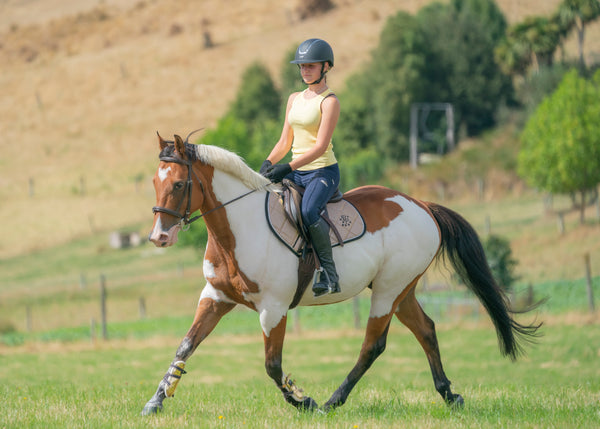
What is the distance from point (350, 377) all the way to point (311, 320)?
25702mm

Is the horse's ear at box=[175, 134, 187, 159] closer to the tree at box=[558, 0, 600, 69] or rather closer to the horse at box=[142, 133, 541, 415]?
the horse at box=[142, 133, 541, 415]

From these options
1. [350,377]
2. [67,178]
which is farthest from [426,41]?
[350,377]

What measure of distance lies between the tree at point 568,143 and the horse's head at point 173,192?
1680 inches

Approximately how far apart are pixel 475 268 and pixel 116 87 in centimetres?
10541

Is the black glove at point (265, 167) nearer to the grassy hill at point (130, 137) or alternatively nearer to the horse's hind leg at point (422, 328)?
the horse's hind leg at point (422, 328)

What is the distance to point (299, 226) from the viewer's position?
767 centimetres

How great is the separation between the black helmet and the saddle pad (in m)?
1.39

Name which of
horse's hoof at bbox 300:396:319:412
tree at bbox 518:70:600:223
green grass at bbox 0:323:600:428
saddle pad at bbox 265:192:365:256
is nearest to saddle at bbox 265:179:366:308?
saddle pad at bbox 265:192:365:256

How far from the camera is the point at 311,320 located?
3369 centimetres

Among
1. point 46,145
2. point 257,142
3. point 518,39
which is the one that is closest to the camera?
point 257,142

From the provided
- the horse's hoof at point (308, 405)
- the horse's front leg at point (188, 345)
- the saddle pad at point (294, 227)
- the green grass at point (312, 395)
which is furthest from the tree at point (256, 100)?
the horse's hoof at point (308, 405)

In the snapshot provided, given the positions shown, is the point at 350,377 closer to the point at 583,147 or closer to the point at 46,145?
the point at 583,147

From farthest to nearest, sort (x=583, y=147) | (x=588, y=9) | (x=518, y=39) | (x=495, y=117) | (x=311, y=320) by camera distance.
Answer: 1. (x=495, y=117)
2. (x=518, y=39)
3. (x=588, y=9)
4. (x=583, y=147)
5. (x=311, y=320)

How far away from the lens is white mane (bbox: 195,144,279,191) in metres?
7.51
